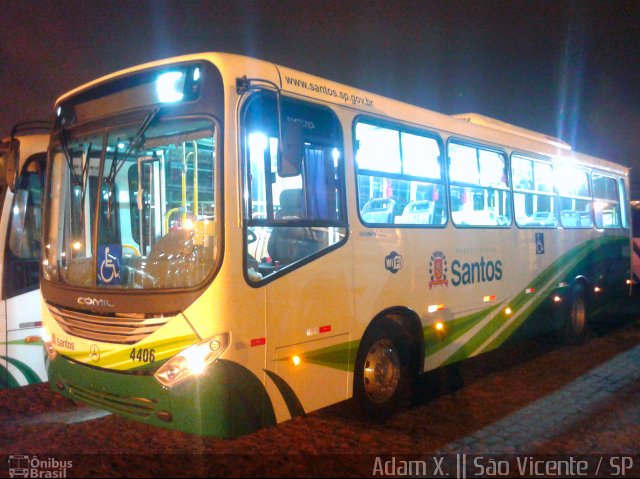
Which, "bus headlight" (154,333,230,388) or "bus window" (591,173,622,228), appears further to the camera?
"bus window" (591,173,622,228)

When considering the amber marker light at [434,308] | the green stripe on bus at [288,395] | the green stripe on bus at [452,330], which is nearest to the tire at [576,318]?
the green stripe on bus at [452,330]

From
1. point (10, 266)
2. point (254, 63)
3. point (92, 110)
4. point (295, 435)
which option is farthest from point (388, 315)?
point (10, 266)

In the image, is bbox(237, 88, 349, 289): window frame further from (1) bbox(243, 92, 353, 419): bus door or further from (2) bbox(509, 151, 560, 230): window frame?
(2) bbox(509, 151, 560, 230): window frame

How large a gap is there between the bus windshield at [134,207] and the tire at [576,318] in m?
6.75

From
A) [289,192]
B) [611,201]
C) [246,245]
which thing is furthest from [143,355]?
[611,201]

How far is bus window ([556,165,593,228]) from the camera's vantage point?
29.8 feet

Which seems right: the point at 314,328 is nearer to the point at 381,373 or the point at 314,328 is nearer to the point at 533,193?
the point at 381,373

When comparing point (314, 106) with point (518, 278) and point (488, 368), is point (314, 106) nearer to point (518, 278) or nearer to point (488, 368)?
point (518, 278)

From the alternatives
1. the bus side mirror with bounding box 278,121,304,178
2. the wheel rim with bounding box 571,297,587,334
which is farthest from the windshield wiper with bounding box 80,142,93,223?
the wheel rim with bounding box 571,297,587,334

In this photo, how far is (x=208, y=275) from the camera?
4.26 metres

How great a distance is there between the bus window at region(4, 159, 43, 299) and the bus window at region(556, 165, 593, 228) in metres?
7.08

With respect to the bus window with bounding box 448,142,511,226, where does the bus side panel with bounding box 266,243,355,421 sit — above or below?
below

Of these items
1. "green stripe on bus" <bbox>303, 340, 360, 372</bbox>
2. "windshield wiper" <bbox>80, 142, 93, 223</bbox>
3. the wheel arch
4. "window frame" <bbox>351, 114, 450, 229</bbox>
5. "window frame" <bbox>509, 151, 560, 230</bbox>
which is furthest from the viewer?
"window frame" <bbox>509, 151, 560, 230</bbox>

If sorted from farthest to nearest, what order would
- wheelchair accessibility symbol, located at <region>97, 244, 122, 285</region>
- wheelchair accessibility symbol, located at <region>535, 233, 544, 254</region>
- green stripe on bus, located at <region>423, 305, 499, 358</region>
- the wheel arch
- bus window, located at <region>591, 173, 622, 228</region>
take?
1. bus window, located at <region>591, 173, 622, 228</region>
2. wheelchair accessibility symbol, located at <region>535, 233, 544, 254</region>
3. green stripe on bus, located at <region>423, 305, 499, 358</region>
4. the wheel arch
5. wheelchair accessibility symbol, located at <region>97, 244, 122, 285</region>
